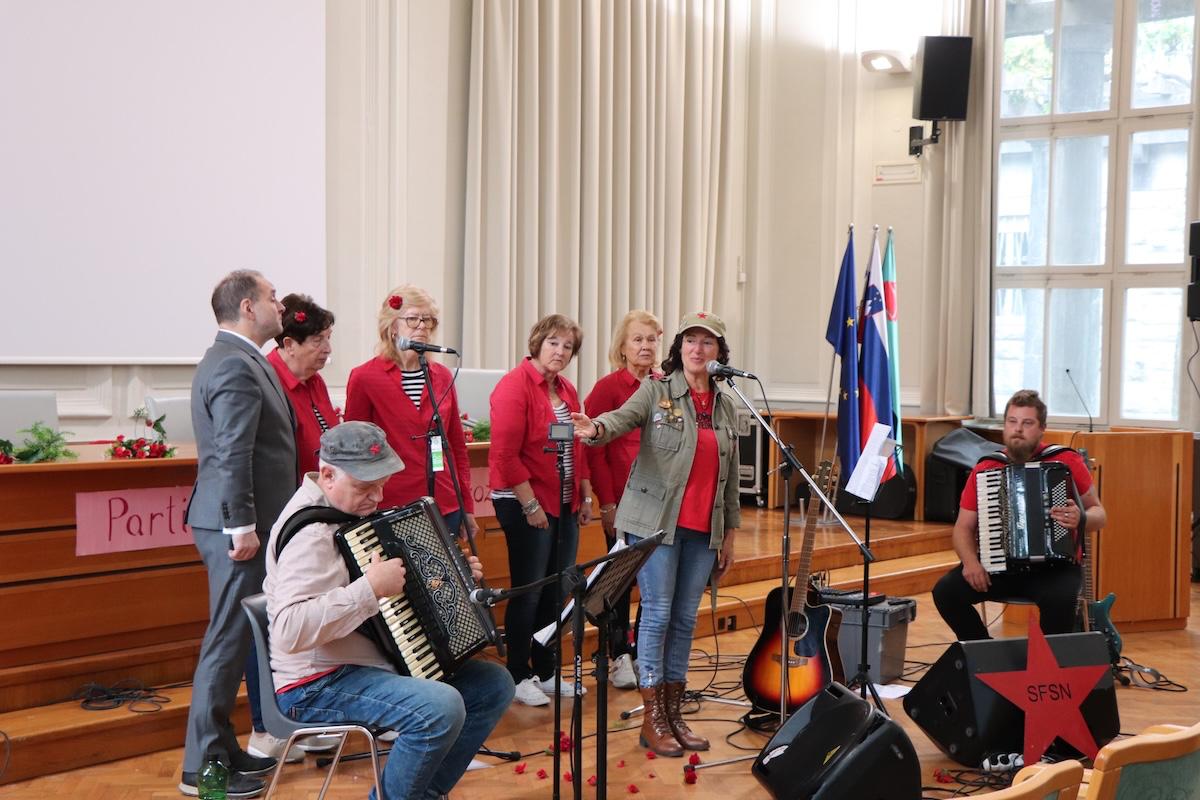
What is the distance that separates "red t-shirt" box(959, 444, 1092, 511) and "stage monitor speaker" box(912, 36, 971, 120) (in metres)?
4.45

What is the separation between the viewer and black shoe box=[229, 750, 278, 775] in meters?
3.81

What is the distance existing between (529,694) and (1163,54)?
707 centimetres

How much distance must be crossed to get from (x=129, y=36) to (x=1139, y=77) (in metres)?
7.13

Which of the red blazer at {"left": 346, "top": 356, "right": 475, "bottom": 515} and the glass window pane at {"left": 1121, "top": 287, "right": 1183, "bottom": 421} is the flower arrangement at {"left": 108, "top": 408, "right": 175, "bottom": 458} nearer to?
the red blazer at {"left": 346, "top": 356, "right": 475, "bottom": 515}

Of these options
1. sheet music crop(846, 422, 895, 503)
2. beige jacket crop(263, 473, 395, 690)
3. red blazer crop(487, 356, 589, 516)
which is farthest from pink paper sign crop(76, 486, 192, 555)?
sheet music crop(846, 422, 895, 503)

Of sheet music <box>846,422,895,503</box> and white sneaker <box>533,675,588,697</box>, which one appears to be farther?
white sneaker <box>533,675,588,697</box>

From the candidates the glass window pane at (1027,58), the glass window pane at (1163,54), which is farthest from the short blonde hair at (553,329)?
the glass window pane at (1163,54)

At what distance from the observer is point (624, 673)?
204 inches

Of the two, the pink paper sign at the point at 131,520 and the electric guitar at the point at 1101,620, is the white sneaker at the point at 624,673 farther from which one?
the electric guitar at the point at 1101,620

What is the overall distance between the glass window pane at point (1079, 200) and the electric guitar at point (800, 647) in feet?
17.7

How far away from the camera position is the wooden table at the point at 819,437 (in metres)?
8.79

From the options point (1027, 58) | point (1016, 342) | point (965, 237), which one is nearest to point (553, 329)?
point (965, 237)

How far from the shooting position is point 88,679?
4203mm

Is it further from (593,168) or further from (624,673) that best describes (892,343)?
(593,168)
